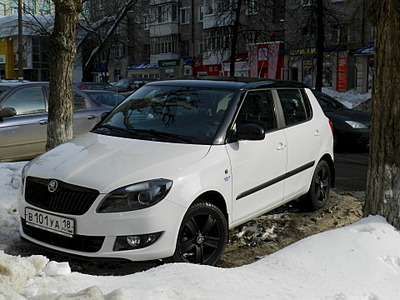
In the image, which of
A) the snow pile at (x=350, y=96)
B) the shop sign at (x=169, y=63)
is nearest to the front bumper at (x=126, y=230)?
the snow pile at (x=350, y=96)

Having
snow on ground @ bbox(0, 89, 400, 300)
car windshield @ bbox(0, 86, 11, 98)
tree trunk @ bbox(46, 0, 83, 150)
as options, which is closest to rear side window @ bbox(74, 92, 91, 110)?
car windshield @ bbox(0, 86, 11, 98)

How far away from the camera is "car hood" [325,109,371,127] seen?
450 inches

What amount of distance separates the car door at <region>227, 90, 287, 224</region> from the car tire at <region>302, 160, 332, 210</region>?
0.88 m

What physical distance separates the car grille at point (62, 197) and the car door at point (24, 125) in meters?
4.33

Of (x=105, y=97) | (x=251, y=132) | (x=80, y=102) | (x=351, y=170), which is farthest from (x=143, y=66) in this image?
(x=251, y=132)

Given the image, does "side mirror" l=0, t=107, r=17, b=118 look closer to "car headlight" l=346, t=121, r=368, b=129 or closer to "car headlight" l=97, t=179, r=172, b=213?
"car headlight" l=97, t=179, r=172, b=213

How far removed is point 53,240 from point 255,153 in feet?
6.27

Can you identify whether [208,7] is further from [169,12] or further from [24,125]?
[24,125]

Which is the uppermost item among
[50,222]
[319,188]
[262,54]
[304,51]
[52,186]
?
[262,54]

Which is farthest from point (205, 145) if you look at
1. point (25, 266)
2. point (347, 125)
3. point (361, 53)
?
point (361, 53)

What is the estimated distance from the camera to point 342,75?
3800cm

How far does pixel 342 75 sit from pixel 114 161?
118 ft

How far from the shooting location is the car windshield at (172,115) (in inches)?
181

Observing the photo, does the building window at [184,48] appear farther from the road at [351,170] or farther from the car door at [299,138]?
the car door at [299,138]
